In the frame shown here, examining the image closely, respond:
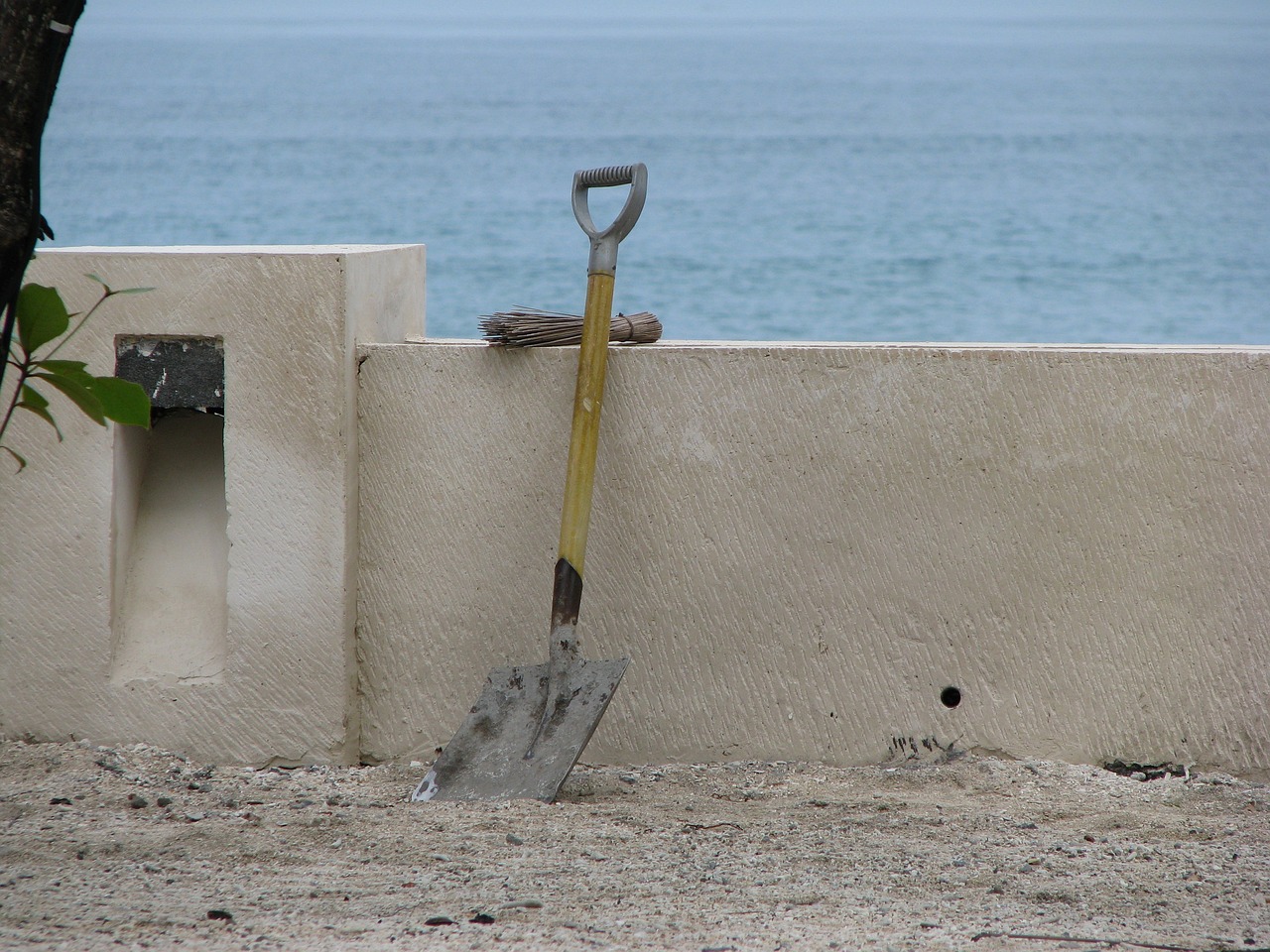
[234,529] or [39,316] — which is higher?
[39,316]

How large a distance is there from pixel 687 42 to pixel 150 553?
7574 inches

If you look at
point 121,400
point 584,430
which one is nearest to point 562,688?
point 584,430

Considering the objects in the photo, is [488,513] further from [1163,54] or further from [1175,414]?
[1163,54]

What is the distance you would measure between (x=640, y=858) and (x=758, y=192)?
150ft

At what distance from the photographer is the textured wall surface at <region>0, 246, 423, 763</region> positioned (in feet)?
9.67

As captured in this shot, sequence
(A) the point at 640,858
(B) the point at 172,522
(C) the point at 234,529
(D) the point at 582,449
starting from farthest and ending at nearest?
(B) the point at 172,522 < (C) the point at 234,529 < (D) the point at 582,449 < (A) the point at 640,858

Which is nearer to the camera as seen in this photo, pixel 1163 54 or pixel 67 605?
pixel 67 605

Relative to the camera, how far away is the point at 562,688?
2.92m

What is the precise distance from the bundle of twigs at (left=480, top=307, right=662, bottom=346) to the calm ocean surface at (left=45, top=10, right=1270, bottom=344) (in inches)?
899

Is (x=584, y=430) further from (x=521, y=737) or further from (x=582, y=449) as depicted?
(x=521, y=737)

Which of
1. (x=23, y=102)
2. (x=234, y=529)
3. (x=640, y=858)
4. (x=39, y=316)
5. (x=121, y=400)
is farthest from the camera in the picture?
(x=234, y=529)

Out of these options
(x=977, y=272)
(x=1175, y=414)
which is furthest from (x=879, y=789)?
(x=977, y=272)

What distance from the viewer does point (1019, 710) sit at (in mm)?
2998

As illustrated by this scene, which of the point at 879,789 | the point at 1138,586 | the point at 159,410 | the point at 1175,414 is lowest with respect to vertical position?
the point at 879,789
